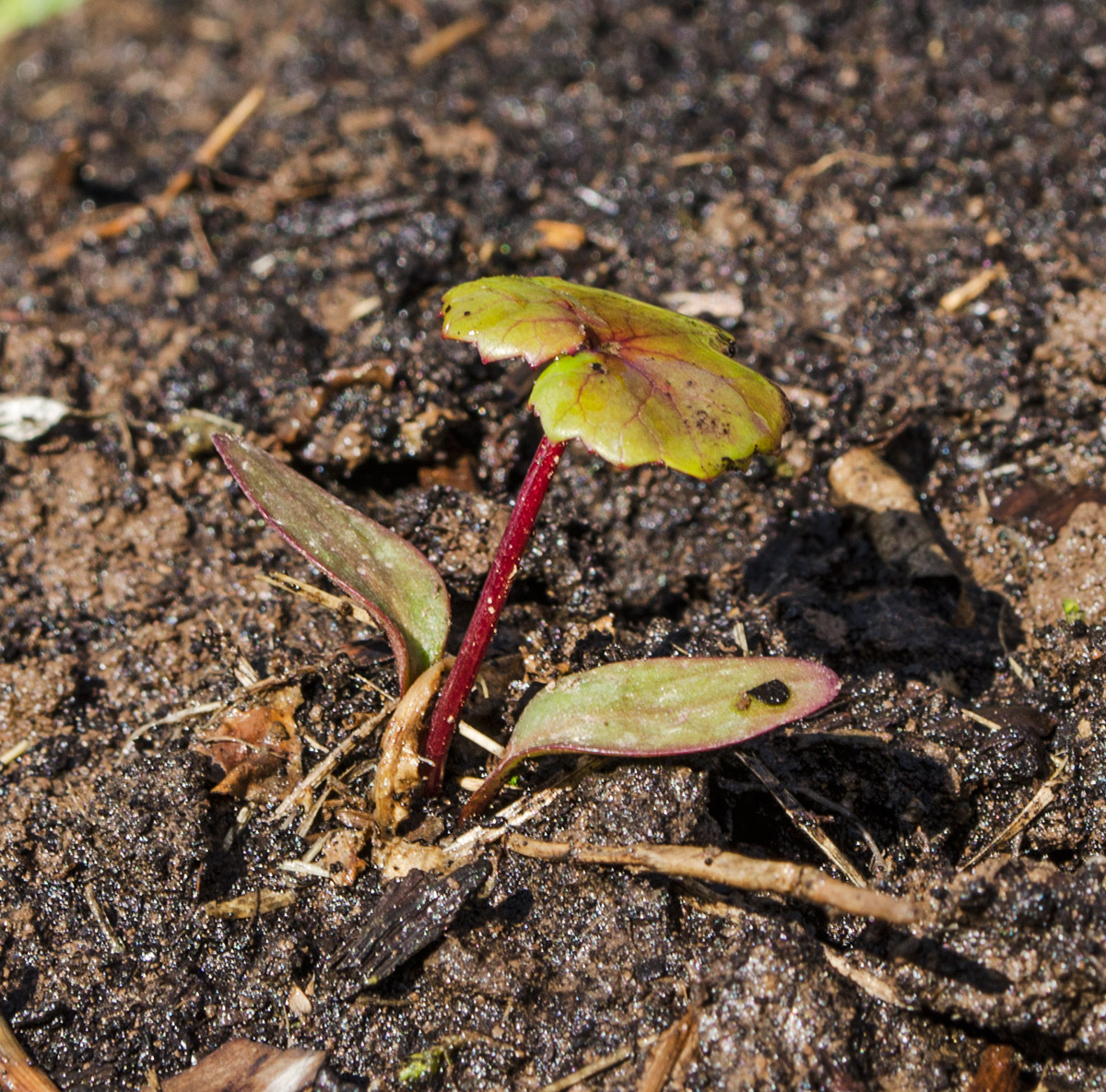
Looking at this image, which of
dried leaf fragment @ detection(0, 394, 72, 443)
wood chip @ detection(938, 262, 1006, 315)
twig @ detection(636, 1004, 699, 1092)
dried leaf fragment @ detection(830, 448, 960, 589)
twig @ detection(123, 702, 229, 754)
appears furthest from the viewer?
wood chip @ detection(938, 262, 1006, 315)

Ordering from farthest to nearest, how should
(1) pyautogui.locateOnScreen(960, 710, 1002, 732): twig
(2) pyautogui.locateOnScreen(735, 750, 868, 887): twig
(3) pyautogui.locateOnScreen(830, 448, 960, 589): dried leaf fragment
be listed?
(3) pyautogui.locateOnScreen(830, 448, 960, 589): dried leaf fragment → (1) pyautogui.locateOnScreen(960, 710, 1002, 732): twig → (2) pyautogui.locateOnScreen(735, 750, 868, 887): twig

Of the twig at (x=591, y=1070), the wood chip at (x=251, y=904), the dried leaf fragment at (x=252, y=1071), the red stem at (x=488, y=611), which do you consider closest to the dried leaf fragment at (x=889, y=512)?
the red stem at (x=488, y=611)

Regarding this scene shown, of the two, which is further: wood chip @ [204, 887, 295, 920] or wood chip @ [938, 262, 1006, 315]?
wood chip @ [938, 262, 1006, 315]

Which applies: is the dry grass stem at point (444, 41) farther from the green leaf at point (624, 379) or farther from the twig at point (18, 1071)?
the twig at point (18, 1071)

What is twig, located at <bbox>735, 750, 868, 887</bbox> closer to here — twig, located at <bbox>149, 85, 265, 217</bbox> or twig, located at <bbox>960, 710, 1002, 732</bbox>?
twig, located at <bbox>960, 710, 1002, 732</bbox>

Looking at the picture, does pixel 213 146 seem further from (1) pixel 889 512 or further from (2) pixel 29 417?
(1) pixel 889 512

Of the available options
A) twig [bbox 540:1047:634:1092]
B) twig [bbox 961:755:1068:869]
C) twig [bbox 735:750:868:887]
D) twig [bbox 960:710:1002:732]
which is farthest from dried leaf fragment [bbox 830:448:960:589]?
twig [bbox 540:1047:634:1092]

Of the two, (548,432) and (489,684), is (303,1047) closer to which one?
(489,684)

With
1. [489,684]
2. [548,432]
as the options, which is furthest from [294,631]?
[548,432]

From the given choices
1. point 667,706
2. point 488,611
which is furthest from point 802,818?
point 488,611
